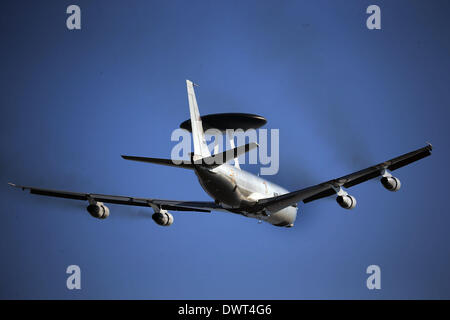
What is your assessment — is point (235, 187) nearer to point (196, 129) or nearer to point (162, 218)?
point (196, 129)

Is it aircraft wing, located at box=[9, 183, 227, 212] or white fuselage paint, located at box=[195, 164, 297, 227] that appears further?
aircraft wing, located at box=[9, 183, 227, 212]

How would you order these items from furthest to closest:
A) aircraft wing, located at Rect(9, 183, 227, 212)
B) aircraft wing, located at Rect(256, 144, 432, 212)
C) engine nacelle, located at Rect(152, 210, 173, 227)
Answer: engine nacelle, located at Rect(152, 210, 173, 227)
aircraft wing, located at Rect(9, 183, 227, 212)
aircraft wing, located at Rect(256, 144, 432, 212)

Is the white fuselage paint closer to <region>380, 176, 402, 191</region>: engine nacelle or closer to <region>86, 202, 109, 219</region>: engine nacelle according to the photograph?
<region>86, 202, 109, 219</region>: engine nacelle

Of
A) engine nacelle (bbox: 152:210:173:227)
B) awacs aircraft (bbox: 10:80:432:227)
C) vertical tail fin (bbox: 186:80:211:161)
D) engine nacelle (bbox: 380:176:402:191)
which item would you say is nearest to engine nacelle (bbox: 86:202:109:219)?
awacs aircraft (bbox: 10:80:432:227)

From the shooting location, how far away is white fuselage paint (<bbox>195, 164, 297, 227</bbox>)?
29.4 metres

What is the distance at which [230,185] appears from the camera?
30281 millimetres

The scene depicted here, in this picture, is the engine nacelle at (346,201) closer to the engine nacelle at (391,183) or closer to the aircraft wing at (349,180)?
the aircraft wing at (349,180)

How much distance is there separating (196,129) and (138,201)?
6.02 m

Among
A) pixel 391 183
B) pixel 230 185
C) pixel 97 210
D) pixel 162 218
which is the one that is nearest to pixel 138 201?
pixel 162 218

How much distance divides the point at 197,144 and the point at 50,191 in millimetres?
7990

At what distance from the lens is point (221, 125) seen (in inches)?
1262
